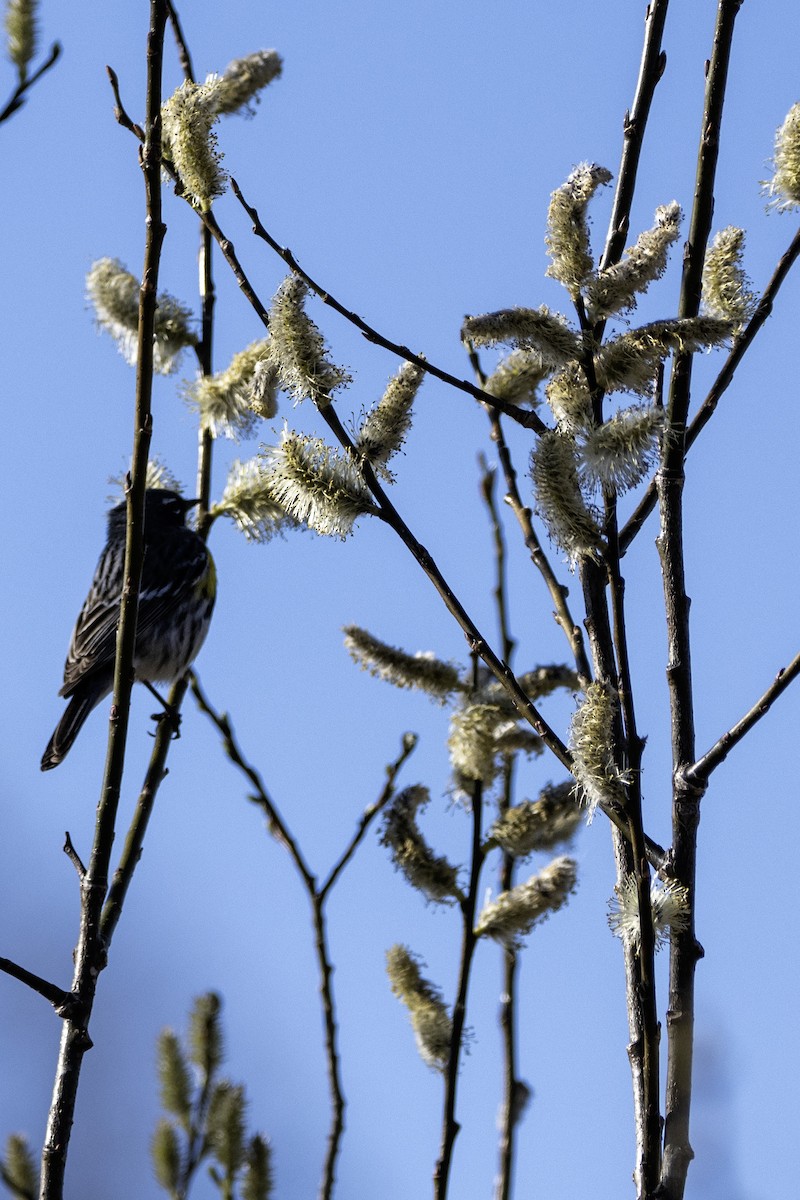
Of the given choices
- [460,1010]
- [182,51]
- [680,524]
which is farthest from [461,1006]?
[182,51]

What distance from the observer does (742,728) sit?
236cm

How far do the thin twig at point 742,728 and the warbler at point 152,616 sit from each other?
3.71 m

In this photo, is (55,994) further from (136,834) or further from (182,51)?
(182,51)

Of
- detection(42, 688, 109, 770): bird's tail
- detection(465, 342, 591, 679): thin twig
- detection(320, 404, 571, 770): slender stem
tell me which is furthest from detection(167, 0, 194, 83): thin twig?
detection(42, 688, 109, 770): bird's tail

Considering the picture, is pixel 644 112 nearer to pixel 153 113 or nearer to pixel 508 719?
pixel 153 113

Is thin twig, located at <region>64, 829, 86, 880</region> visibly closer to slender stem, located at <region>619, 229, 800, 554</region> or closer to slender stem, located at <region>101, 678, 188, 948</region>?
slender stem, located at <region>101, 678, 188, 948</region>

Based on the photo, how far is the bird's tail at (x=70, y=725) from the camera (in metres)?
6.17

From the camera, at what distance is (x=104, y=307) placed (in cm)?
469

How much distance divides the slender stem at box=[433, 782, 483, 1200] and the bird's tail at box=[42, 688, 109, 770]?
3.20 meters

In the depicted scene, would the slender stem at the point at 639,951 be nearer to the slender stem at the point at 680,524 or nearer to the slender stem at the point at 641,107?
the slender stem at the point at 680,524

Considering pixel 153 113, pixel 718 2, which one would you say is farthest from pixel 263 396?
pixel 718 2

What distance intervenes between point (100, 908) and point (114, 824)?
15 centimetres

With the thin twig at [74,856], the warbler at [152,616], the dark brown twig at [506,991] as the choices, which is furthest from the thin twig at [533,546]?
the warbler at [152,616]

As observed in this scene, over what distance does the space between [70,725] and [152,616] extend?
800mm
